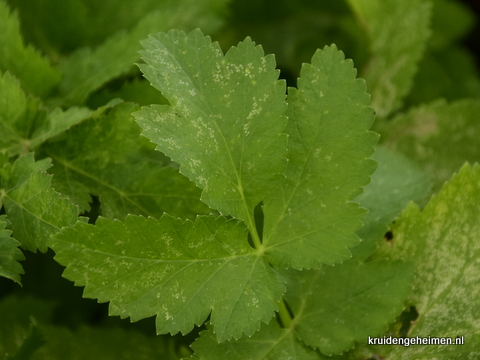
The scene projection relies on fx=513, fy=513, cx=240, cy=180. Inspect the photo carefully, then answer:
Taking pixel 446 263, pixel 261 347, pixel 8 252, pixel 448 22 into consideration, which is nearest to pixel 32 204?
pixel 8 252

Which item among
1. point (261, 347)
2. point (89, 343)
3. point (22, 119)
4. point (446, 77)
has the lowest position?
point (89, 343)

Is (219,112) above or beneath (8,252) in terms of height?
above

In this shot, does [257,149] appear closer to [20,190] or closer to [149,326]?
[20,190]

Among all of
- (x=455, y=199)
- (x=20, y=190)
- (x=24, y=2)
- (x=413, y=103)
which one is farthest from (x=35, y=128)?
(x=413, y=103)

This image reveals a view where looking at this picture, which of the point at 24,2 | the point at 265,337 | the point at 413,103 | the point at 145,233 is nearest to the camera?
the point at 145,233

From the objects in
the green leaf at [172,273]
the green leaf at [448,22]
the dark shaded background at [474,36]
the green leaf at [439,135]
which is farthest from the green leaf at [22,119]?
the dark shaded background at [474,36]

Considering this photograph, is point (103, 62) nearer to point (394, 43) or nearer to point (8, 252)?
point (8, 252)
